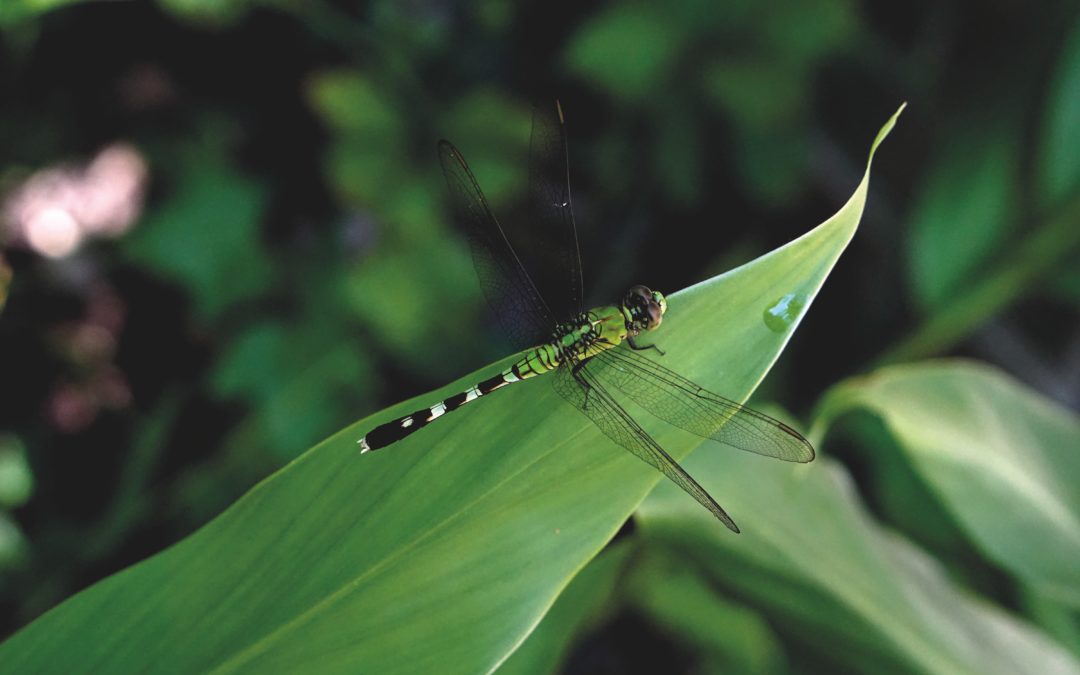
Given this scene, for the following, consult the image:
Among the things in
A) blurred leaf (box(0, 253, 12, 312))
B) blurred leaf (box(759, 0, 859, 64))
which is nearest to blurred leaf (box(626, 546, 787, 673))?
blurred leaf (box(759, 0, 859, 64))

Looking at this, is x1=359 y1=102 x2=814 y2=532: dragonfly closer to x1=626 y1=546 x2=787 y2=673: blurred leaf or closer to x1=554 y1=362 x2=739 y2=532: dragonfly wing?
x1=554 y1=362 x2=739 y2=532: dragonfly wing

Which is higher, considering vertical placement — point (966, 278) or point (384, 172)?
point (384, 172)

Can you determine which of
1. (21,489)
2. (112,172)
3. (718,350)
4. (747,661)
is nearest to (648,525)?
(718,350)

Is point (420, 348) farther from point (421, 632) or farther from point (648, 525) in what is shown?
point (421, 632)

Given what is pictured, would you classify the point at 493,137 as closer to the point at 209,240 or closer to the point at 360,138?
the point at 360,138

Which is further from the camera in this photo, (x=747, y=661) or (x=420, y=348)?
(x=420, y=348)

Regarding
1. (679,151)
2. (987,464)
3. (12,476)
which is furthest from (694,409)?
(12,476)
